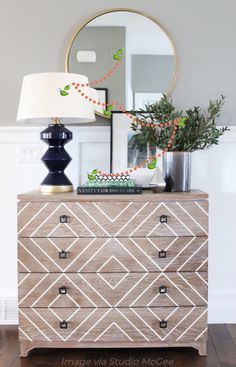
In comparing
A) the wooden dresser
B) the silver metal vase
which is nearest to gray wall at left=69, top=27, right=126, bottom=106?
the silver metal vase

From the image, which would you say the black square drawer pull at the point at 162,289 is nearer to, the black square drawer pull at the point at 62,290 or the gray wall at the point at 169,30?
the black square drawer pull at the point at 62,290

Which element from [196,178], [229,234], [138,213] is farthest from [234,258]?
[138,213]

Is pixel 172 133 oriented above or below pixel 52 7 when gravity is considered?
below

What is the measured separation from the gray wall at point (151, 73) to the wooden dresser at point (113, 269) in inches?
29.6

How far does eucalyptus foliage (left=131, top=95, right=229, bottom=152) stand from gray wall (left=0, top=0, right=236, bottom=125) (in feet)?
0.47

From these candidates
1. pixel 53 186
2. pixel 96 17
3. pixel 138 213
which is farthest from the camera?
pixel 96 17

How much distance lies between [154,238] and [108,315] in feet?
1.47

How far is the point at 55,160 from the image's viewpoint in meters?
2.02

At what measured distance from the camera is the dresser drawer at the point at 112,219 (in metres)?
1.86

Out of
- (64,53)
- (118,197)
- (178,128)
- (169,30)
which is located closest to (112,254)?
(118,197)

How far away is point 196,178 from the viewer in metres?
2.37

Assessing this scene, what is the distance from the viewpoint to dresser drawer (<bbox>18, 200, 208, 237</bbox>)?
6.12 feet

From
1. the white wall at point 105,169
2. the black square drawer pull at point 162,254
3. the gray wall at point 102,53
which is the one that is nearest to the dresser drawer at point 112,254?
the black square drawer pull at point 162,254

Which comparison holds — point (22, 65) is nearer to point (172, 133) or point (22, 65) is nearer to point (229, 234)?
point (172, 133)
